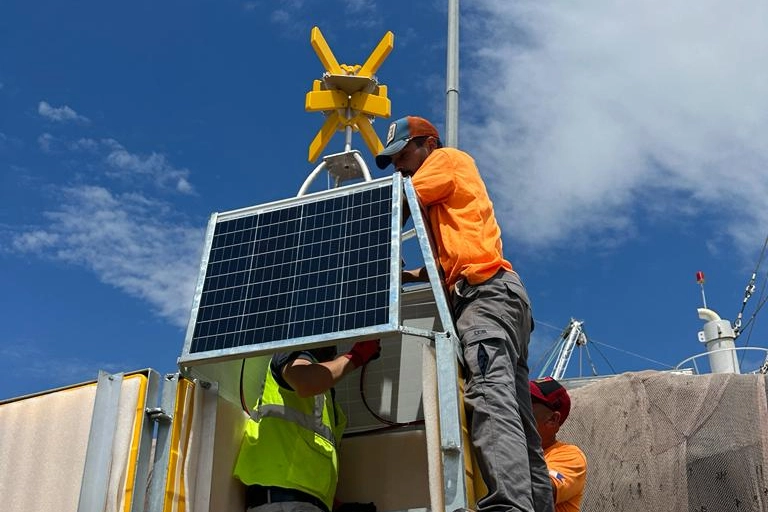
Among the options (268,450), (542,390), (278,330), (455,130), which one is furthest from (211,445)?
(455,130)

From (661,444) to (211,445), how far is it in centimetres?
434

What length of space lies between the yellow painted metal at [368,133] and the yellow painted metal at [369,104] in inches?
2.8

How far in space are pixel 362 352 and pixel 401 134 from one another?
1.46m

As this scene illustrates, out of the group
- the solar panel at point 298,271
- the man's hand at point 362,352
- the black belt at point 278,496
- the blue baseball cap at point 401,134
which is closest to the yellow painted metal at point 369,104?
the blue baseball cap at point 401,134

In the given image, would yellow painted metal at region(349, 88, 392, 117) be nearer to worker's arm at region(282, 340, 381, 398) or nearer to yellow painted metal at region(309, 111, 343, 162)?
yellow painted metal at region(309, 111, 343, 162)

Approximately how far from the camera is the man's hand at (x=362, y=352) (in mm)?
4922

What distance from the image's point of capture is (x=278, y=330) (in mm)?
4590

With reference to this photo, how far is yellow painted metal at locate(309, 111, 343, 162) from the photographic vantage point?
29.0 feet

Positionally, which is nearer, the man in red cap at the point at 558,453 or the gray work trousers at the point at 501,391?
the gray work trousers at the point at 501,391

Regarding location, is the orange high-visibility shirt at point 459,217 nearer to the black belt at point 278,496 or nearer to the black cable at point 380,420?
the black cable at point 380,420

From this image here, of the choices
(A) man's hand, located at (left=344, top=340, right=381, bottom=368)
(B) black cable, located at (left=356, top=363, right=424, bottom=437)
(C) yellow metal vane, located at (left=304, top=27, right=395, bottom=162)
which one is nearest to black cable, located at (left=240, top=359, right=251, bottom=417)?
(A) man's hand, located at (left=344, top=340, right=381, bottom=368)

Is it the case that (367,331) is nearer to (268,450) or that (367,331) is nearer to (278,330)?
(278,330)

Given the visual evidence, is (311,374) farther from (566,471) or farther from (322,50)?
(322,50)

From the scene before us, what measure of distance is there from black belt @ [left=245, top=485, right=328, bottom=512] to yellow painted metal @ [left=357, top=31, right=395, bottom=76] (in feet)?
16.2
